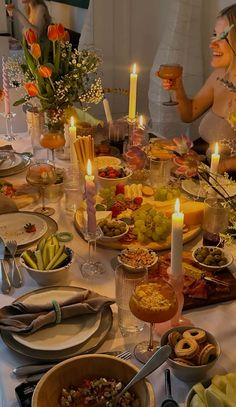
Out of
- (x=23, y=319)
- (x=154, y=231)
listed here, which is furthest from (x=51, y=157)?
(x=23, y=319)

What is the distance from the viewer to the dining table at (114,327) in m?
1.03

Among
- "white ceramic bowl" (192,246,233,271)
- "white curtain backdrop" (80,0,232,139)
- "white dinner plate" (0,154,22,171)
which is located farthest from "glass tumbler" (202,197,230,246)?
"white curtain backdrop" (80,0,232,139)

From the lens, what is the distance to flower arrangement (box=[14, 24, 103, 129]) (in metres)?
2.00

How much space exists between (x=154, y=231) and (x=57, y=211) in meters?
0.42

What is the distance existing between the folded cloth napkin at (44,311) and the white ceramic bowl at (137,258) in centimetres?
10

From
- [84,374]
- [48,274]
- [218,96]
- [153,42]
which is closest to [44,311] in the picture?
[48,274]

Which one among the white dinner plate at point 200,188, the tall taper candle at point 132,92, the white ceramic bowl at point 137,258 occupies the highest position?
the tall taper candle at point 132,92

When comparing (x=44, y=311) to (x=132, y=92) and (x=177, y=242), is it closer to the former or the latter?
(x=177, y=242)

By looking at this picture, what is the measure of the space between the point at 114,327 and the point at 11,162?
1118 mm

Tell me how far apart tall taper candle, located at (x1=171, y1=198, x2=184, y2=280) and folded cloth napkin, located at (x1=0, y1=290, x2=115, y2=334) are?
0.18 meters

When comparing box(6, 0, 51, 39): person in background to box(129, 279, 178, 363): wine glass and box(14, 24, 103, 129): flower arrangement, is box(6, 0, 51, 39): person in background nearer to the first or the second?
box(14, 24, 103, 129): flower arrangement

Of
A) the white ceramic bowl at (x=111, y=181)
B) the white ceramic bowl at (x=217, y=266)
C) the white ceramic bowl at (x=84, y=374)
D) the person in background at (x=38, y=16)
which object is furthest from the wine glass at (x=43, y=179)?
the person in background at (x=38, y=16)

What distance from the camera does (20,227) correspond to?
5.35 feet

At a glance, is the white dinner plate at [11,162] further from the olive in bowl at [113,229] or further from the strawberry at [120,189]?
the olive in bowl at [113,229]
